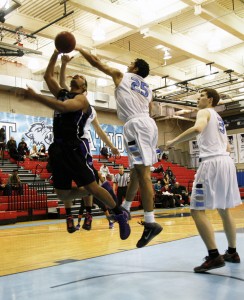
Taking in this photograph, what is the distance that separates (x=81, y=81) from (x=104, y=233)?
14.1ft

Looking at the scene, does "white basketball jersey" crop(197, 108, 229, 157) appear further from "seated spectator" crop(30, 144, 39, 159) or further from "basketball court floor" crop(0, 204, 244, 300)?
"seated spectator" crop(30, 144, 39, 159)

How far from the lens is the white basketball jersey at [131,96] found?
13.5 ft

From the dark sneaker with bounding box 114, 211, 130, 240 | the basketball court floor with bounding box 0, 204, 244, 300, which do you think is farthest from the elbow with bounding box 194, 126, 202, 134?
the basketball court floor with bounding box 0, 204, 244, 300

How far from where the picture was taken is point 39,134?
1903 cm

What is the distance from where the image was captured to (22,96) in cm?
287

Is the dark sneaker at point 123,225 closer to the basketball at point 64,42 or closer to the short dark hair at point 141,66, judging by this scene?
the short dark hair at point 141,66

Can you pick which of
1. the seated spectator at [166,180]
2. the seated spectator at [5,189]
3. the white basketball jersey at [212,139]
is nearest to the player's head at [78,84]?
the white basketball jersey at [212,139]

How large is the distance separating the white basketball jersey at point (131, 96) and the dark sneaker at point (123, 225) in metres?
1.07

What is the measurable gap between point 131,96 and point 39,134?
15.5m

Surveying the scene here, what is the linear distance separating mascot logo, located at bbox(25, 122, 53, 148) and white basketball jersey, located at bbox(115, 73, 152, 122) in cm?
1504

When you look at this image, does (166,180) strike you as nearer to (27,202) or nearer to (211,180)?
(27,202)

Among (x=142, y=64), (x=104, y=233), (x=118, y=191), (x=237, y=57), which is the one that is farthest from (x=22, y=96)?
(x=237, y=57)

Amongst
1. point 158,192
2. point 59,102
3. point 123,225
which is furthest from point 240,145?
point 59,102

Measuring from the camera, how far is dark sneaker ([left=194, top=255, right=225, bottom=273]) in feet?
12.5
